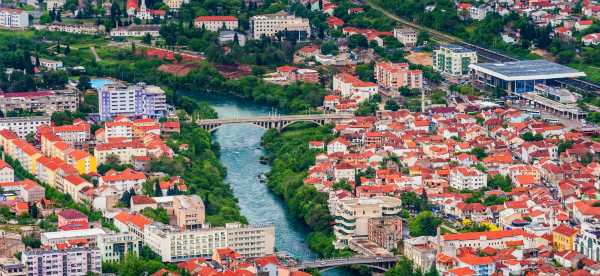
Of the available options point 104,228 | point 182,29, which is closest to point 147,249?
point 104,228

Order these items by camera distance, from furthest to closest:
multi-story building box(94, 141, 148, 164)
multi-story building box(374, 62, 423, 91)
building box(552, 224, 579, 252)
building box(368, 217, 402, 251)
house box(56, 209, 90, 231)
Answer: multi-story building box(374, 62, 423, 91)
multi-story building box(94, 141, 148, 164)
building box(368, 217, 402, 251)
house box(56, 209, 90, 231)
building box(552, 224, 579, 252)

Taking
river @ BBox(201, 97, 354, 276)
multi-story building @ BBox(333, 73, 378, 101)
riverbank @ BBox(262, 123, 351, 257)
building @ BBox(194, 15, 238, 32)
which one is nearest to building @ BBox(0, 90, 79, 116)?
river @ BBox(201, 97, 354, 276)

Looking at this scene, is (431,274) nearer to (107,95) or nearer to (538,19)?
(107,95)

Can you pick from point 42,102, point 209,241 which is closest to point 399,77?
point 42,102

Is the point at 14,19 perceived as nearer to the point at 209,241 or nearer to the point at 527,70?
the point at 527,70

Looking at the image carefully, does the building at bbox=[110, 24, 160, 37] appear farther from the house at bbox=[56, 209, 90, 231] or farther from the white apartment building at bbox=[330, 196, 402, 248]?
the house at bbox=[56, 209, 90, 231]

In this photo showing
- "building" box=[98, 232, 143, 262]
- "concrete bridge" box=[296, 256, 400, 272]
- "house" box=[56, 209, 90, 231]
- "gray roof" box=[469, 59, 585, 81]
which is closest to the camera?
"building" box=[98, 232, 143, 262]
